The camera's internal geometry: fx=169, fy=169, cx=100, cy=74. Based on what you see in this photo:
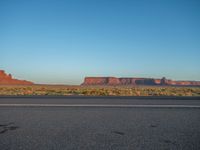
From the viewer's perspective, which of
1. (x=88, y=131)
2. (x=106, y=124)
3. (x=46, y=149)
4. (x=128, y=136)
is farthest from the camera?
(x=106, y=124)

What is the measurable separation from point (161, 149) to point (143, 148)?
9.2 inches

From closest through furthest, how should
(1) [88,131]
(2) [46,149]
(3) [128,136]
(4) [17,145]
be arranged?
1. (2) [46,149]
2. (4) [17,145]
3. (3) [128,136]
4. (1) [88,131]

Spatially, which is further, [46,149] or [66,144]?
[66,144]

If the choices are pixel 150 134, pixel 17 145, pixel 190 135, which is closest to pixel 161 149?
pixel 150 134

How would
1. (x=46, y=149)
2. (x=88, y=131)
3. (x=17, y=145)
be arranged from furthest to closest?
(x=88, y=131)
(x=17, y=145)
(x=46, y=149)

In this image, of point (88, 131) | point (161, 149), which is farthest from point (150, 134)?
point (88, 131)

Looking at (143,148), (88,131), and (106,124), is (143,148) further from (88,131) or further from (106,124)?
(106,124)

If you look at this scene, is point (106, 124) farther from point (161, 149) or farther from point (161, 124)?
point (161, 149)

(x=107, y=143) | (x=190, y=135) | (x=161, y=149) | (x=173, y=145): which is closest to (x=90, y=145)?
(x=107, y=143)

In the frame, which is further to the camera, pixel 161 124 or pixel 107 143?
pixel 161 124

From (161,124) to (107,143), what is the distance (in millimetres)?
1598

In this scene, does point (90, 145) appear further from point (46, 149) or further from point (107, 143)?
point (46, 149)

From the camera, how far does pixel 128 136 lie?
2750 millimetres

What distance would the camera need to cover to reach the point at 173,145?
93.7 inches
